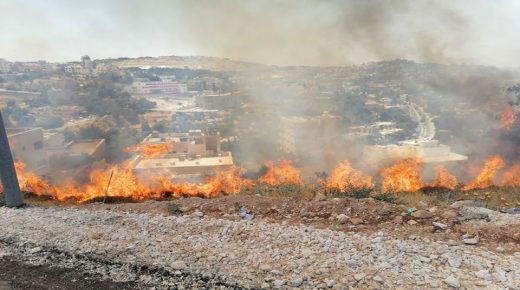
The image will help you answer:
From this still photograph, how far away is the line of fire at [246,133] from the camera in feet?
42.9

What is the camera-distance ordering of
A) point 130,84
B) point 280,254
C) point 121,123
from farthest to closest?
point 130,84, point 121,123, point 280,254

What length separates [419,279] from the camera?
454 centimetres

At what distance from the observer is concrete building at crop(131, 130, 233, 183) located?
17016 mm

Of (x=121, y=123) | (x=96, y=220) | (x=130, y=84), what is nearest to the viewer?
(x=96, y=220)

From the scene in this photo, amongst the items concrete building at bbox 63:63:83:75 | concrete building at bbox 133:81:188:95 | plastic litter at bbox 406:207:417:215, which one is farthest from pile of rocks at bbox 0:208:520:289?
concrete building at bbox 63:63:83:75

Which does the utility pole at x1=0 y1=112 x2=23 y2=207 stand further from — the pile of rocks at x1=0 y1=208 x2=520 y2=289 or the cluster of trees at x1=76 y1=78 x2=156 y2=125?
the cluster of trees at x1=76 y1=78 x2=156 y2=125

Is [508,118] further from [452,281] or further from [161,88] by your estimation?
[161,88]

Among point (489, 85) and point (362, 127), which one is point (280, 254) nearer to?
point (362, 127)

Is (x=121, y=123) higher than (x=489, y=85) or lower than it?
lower

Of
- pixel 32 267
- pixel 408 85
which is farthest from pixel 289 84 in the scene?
pixel 32 267

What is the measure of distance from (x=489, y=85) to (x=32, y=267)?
101ft

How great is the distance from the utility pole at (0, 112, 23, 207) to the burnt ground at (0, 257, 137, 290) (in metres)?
3.14

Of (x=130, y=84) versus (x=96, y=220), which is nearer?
(x=96, y=220)

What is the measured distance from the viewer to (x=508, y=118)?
21.3 m
